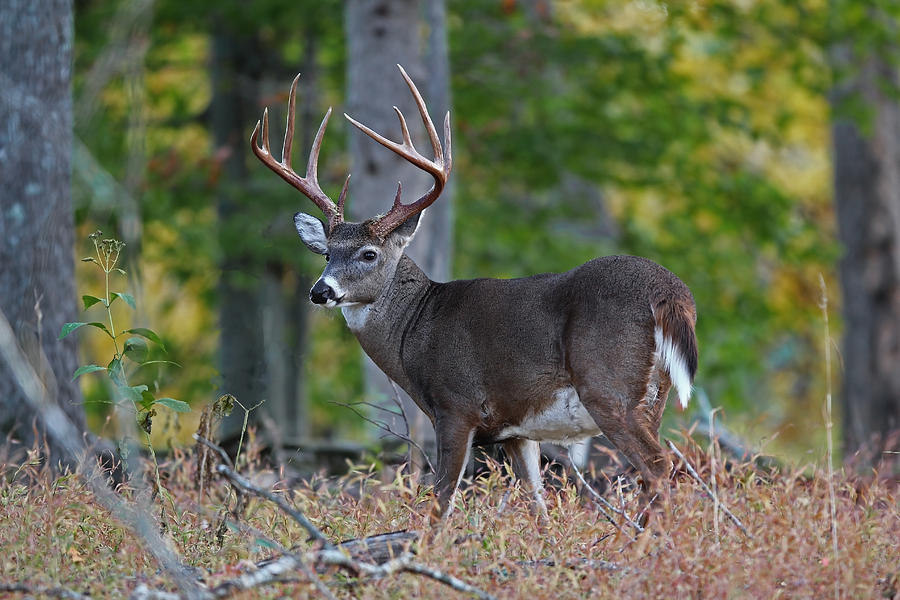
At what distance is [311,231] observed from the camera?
19.0 ft

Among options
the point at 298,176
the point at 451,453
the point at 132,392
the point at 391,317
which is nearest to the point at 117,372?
the point at 132,392

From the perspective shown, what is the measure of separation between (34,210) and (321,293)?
4.94 feet

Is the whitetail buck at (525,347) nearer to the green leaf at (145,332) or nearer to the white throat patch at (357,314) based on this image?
the white throat patch at (357,314)

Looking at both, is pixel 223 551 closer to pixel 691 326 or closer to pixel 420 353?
pixel 420 353

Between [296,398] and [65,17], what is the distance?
8.32 metres

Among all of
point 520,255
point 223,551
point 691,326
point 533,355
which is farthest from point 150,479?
point 520,255

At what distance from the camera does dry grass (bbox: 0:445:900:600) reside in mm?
3279

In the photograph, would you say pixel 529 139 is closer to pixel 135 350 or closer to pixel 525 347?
pixel 525 347

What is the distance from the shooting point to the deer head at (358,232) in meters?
5.26

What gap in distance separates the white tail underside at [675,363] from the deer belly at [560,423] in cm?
36

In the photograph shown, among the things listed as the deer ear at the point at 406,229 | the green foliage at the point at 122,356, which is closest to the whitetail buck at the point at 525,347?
the deer ear at the point at 406,229

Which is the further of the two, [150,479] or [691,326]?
[150,479]

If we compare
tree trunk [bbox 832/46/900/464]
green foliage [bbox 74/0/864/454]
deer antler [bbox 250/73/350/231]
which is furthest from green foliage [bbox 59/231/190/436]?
tree trunk [bbox 832/46/900/464]

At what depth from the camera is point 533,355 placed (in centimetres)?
462
